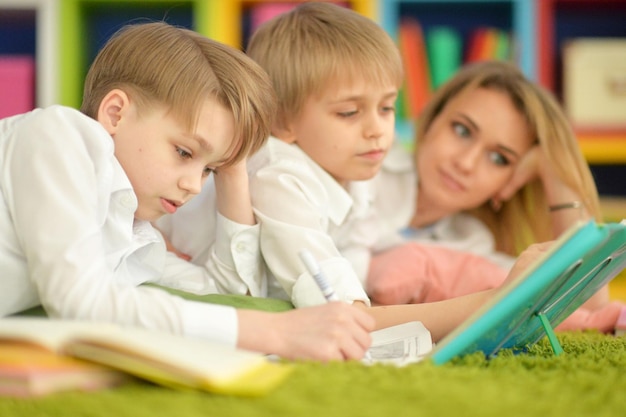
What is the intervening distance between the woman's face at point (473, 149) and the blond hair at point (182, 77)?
77cm

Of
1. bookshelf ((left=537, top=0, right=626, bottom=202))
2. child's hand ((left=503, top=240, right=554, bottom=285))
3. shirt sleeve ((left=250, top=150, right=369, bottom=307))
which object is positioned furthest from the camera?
bookshelf ((left=537, top=0, right=626, bottom=202))

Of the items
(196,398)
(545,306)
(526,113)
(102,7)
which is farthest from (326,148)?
(102,7)

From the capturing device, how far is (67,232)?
3.06 feet

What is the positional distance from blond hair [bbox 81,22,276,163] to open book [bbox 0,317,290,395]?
40cm

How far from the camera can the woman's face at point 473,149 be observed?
73.6 inches

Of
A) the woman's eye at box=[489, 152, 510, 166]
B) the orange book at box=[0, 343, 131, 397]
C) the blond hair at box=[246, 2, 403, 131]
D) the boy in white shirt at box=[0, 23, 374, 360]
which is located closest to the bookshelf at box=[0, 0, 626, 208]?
the woman's eye at box=[489, 152, 510, 166]

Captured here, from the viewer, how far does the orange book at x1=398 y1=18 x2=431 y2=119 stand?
2.80 metres

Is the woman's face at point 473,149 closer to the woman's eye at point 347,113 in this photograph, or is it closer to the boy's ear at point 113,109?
the woman's eye at point 347,113

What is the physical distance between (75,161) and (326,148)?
22.6 inches

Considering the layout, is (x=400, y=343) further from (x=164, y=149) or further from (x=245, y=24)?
(x=245, y=24)

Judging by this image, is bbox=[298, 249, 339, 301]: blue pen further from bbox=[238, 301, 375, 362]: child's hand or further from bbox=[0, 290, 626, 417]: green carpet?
bbox=[0, 290, 626, 417]: green carpet

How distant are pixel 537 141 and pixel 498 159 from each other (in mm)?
109

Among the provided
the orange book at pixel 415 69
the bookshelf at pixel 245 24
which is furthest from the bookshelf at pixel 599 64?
the orange book at pixel 415 69

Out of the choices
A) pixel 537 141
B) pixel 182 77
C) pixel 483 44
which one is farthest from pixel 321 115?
pixel 483 44
